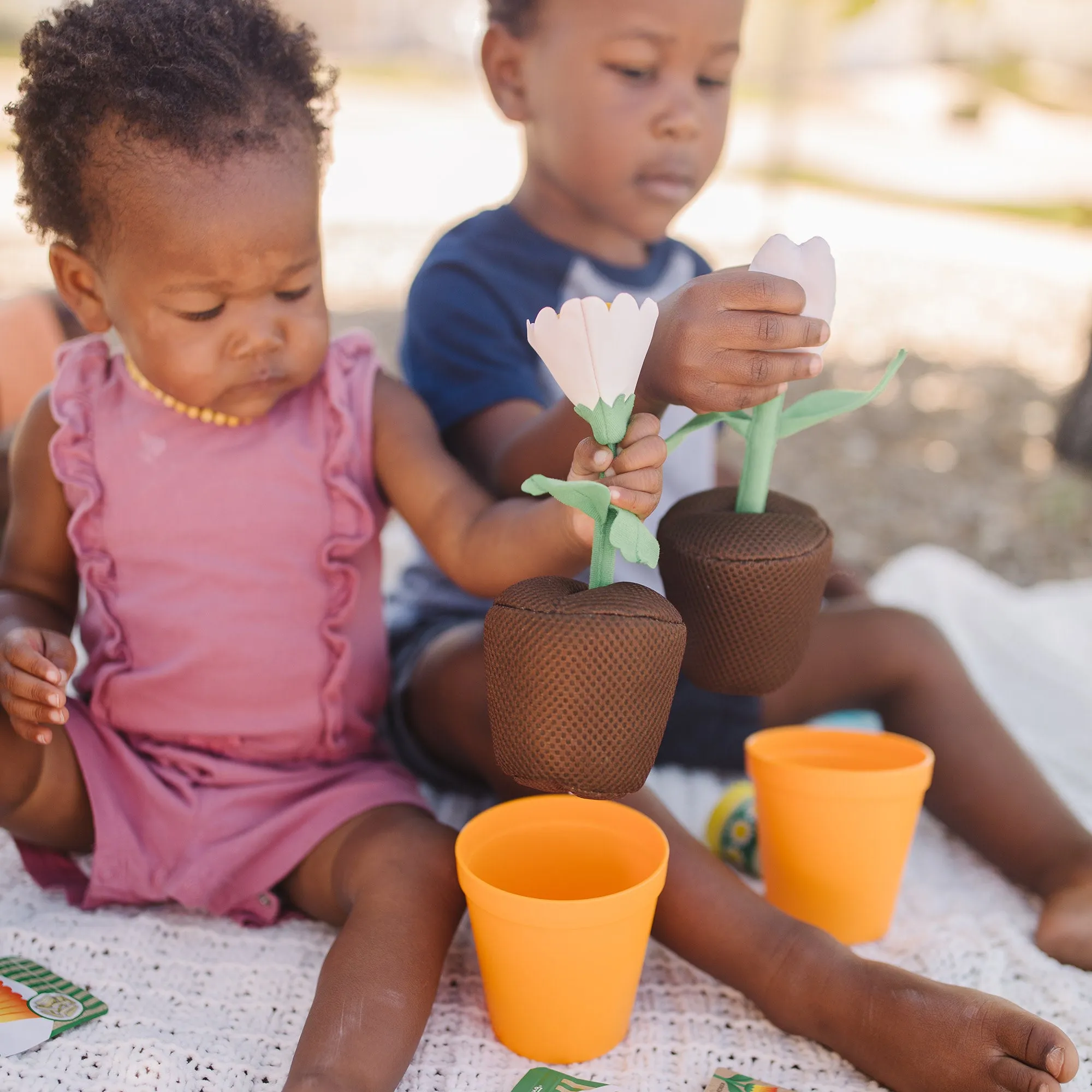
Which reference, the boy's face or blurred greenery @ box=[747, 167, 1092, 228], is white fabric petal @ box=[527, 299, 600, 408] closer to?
the boy's face

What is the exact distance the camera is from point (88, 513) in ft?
4.59

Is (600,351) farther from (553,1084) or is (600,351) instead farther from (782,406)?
(553,1084)

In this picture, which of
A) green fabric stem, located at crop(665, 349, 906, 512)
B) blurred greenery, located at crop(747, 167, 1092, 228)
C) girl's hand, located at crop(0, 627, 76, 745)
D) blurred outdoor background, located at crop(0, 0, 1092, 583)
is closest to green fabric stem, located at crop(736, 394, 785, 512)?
green fabric stem, located at crop(665, 349, 906, 512)

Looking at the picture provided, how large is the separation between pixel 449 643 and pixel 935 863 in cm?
68

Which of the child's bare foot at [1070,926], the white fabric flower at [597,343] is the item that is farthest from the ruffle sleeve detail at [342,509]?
the child's bare foot at [1070,926]

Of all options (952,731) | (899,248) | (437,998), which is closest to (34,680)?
(437,998)

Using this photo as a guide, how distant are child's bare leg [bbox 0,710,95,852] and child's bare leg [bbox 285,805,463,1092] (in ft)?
0.82

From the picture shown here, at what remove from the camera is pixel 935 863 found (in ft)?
5.06

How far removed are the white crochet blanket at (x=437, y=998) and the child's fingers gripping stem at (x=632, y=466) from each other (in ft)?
1.62

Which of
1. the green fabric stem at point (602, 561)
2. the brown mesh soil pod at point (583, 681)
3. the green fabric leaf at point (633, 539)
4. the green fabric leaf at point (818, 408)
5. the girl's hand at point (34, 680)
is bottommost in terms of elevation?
the girl's hand at point (34, 680)

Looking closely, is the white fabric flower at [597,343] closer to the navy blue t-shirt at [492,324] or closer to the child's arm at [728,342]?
the child's arm at [728,342]

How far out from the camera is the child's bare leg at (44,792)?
50.4 inches

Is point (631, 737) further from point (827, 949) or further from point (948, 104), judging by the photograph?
point (948, 104)

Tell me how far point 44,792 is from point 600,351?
80 centimetres
